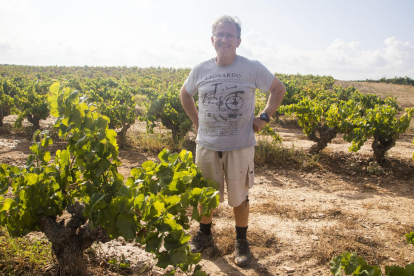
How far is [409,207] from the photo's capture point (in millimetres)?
3990

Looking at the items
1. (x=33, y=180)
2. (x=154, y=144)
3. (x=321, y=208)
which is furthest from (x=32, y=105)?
(x=321, y=208)

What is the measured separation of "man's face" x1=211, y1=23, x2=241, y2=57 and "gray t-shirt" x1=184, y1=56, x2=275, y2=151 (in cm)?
11

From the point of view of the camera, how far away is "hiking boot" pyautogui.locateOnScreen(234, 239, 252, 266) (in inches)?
102

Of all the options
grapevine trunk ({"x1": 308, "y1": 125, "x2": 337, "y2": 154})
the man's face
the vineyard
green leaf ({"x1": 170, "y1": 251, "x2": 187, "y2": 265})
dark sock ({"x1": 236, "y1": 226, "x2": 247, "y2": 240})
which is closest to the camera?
green leaf ({"x1": 170, "y1": 251, "x2": 187, "y2": 265})

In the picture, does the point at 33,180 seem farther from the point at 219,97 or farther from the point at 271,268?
the point at 271,268

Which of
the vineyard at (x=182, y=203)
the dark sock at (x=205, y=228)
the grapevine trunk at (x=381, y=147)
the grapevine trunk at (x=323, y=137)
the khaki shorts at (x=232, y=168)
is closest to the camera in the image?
the vineyard at (x=182, y=203)

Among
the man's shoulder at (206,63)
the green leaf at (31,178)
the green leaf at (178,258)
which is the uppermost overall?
the man's shoulder at (206,63)

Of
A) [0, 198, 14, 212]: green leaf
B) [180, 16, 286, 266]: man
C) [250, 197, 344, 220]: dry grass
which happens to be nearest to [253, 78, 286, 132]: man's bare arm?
[180, 16, 286, 266]: man

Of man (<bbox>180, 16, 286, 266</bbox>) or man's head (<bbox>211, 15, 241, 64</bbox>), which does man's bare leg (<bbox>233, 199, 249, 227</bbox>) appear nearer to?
man (<bbox>180, 16, 286, 266</bbox>)

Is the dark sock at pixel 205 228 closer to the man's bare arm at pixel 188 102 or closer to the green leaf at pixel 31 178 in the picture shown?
the man's bare arm at pixel 188 102

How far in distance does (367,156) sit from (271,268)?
4666 mm

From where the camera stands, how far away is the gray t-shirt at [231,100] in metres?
2.36

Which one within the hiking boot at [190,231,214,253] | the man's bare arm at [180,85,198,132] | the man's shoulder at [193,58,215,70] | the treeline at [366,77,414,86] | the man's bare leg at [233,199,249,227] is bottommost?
the hiking boot at [190,231,214,253]

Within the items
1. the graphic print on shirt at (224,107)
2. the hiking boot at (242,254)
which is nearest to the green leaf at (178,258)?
the graphic print on shirt at (224,107)
